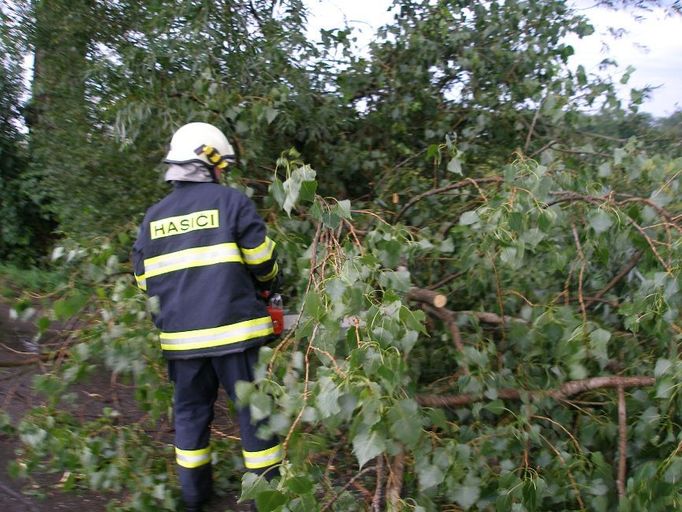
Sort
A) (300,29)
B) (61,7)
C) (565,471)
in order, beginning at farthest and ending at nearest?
(61,7), (300,29), (565,471)

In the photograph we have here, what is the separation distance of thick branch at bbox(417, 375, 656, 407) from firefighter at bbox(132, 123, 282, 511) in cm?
74

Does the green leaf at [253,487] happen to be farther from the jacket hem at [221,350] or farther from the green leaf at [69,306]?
the green leaf at [69,306]

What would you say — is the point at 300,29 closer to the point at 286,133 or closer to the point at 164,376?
the point at 286,133

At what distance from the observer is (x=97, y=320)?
10.3 feet

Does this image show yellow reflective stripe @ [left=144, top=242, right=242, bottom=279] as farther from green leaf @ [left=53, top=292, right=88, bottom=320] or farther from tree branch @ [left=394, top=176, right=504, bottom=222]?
tree branch @ [left=394, top=176, right=504, bottom=222]

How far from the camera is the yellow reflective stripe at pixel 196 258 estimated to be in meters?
2.81

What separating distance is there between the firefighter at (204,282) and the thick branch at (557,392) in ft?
2.42

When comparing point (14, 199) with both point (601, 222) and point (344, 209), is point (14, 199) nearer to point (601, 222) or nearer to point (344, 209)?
point (344, 209)

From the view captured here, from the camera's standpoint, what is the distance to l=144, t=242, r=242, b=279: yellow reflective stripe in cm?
281

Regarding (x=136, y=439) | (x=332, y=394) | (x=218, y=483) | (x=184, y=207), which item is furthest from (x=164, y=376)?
(x=332, y=394)

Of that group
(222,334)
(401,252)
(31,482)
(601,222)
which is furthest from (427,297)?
(31,482)

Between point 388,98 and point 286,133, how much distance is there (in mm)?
907

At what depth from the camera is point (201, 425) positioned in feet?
10.1

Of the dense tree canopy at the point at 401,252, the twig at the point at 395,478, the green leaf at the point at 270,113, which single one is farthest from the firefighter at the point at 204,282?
the twig at the point at 395,478
